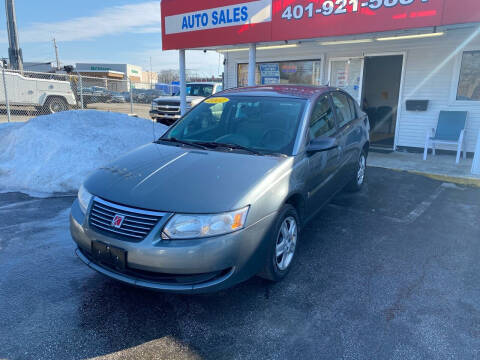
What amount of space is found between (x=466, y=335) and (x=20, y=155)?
273 inches

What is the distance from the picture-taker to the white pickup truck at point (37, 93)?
14.2 meters

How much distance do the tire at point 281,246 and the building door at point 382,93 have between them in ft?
30.7

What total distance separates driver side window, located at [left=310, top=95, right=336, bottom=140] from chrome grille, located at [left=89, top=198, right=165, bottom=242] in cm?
185

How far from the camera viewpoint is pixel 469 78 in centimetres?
779

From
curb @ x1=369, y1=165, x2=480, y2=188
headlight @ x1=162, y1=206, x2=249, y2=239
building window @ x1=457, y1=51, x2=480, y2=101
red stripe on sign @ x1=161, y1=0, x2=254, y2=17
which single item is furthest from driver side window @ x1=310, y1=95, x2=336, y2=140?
building window @ x1=457, y1=51, x2=480, y2=101

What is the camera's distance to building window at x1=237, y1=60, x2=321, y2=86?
10.1m

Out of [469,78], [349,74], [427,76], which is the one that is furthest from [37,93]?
[469,78]

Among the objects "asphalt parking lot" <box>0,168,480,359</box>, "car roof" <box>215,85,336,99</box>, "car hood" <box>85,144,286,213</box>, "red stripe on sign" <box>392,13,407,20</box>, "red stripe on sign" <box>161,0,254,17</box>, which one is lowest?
"asphalt parking lot" <box>0,168,480,359</box>

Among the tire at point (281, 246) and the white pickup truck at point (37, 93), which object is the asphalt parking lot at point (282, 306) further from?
the white pickup truck at point (37, 93)

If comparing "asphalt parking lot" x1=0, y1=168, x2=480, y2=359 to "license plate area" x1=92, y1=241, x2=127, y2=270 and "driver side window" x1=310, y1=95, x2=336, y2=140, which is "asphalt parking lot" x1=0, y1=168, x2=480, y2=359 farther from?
"driver side window" x1=310, y1=95, x2=336, y2=140

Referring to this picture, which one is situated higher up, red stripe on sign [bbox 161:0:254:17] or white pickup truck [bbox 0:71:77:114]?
red stripe on sign [bbox 161:0:254:17]

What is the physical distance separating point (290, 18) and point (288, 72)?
3118mm

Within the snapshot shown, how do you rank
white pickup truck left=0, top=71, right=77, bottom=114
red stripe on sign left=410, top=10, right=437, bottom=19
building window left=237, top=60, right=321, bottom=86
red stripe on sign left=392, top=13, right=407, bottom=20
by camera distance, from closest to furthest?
red stripe on sign left=410, top=10, right=437, bottom=19 → red stripe on sign left=392, top=13, right=407, bottom=20 → building window left=237, top=60, right=321, bottom=86 → white pickup truck left=0, top=71, right=77, bottom=114

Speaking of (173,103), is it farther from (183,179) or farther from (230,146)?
(183,179)
